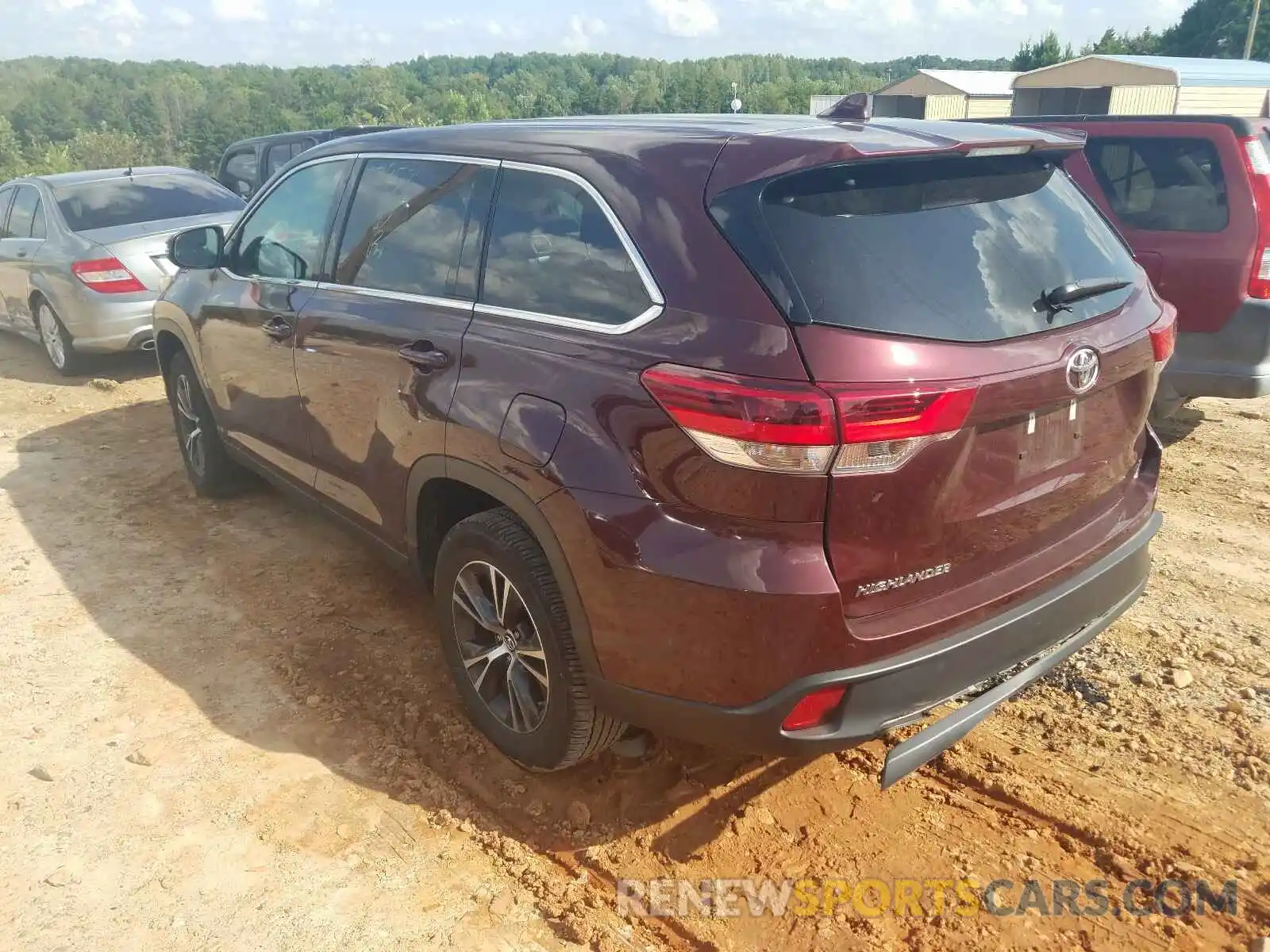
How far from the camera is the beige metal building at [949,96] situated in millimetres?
37156

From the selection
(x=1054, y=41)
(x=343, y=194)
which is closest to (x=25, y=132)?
(x=1054, y=41)

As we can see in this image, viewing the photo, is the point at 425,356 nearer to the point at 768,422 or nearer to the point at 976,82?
the point at 768,422

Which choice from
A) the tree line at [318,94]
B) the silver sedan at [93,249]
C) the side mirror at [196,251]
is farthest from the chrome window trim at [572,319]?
the tree line at [318,94]

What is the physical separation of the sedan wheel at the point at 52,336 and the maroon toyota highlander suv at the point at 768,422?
672cm

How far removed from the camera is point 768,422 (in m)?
2.09

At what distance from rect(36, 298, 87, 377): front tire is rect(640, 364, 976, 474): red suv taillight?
786cm

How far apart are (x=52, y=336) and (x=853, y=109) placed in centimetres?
812

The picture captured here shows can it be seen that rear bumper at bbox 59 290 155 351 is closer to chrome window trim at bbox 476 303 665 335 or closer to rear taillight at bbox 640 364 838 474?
chrome window trim at bbox 476 303 665 335

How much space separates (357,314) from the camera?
3373mm

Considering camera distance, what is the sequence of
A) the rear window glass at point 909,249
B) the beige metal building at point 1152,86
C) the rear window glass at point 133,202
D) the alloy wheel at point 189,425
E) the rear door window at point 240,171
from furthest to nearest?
the beige metal building at point 1152,86, the rear door window at point 240,171, the rear window glass at point 133,202, the alloy wheel at point 189,425, the rear window glass at point 909,249

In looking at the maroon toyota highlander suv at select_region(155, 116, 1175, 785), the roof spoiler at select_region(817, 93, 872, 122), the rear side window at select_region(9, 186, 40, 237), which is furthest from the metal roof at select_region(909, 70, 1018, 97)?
the maroon toyota highlander suv at select_region(155, 116, 1175, 785)

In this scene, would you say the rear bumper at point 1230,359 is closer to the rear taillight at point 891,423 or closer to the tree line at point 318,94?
the rear taillight at point 891,423

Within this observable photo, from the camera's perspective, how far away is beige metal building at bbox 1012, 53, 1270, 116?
25.0 meters

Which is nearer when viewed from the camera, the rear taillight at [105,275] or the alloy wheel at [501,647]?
the alloy wheel at [501,647]
